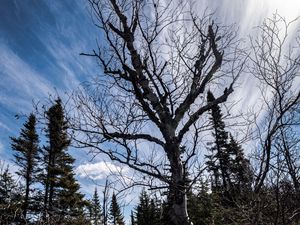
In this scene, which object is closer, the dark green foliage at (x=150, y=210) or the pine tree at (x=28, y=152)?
the dark green foliage at (x=150, y=210)

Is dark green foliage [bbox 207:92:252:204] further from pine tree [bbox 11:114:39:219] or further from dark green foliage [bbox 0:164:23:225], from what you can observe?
pine tree [bbox 11:114:39:219]

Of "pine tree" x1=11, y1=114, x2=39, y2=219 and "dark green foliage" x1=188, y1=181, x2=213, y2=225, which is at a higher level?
"pine tree" x1=11, y1=114, x2=39, y2=219

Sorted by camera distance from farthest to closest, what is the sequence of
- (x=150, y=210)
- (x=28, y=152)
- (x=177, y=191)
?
(x=28, y=152) < (x=150, y=210) < (x=177, y=191)

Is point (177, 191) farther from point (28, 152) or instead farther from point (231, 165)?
point (28, 152)

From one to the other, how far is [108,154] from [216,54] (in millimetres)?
2481

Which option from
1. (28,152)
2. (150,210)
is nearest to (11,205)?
(150,210)

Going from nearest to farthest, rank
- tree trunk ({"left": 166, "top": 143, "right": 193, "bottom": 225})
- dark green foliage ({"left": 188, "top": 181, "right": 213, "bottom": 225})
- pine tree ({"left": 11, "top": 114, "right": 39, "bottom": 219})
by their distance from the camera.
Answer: tree trunk ({"left": 166, "top": 143, "right": 193, "bottom": 225}), dark green foliage ({"left": 188, "top": 181, "right": 213, "bottom": 225}), pine tree ({"left": 11, "top": 114, "right": 39, "bottom": 219})

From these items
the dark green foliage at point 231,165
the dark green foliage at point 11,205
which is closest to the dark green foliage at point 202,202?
the dark green foliage at point 231,165

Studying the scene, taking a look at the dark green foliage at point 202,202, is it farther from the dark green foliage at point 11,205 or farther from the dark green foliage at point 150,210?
the dark green foliage at point 11,205

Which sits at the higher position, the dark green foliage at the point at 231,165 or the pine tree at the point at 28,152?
the pine tree at the point at 28,152

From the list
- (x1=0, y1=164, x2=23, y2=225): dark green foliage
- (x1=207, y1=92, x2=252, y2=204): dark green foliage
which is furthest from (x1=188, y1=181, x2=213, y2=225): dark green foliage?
(x1=0, y1=164, x2=23, y2=225): dark green foliage

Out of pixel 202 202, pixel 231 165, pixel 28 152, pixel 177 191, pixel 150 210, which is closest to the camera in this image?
pixel 177 191

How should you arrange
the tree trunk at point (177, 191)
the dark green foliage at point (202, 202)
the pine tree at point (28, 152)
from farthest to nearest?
the pine tree at point (28, 152) → the dark green foliage at point (202, 202) → the tree trunk at point (177, 191)

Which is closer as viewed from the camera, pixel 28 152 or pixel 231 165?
pixel 231 165
